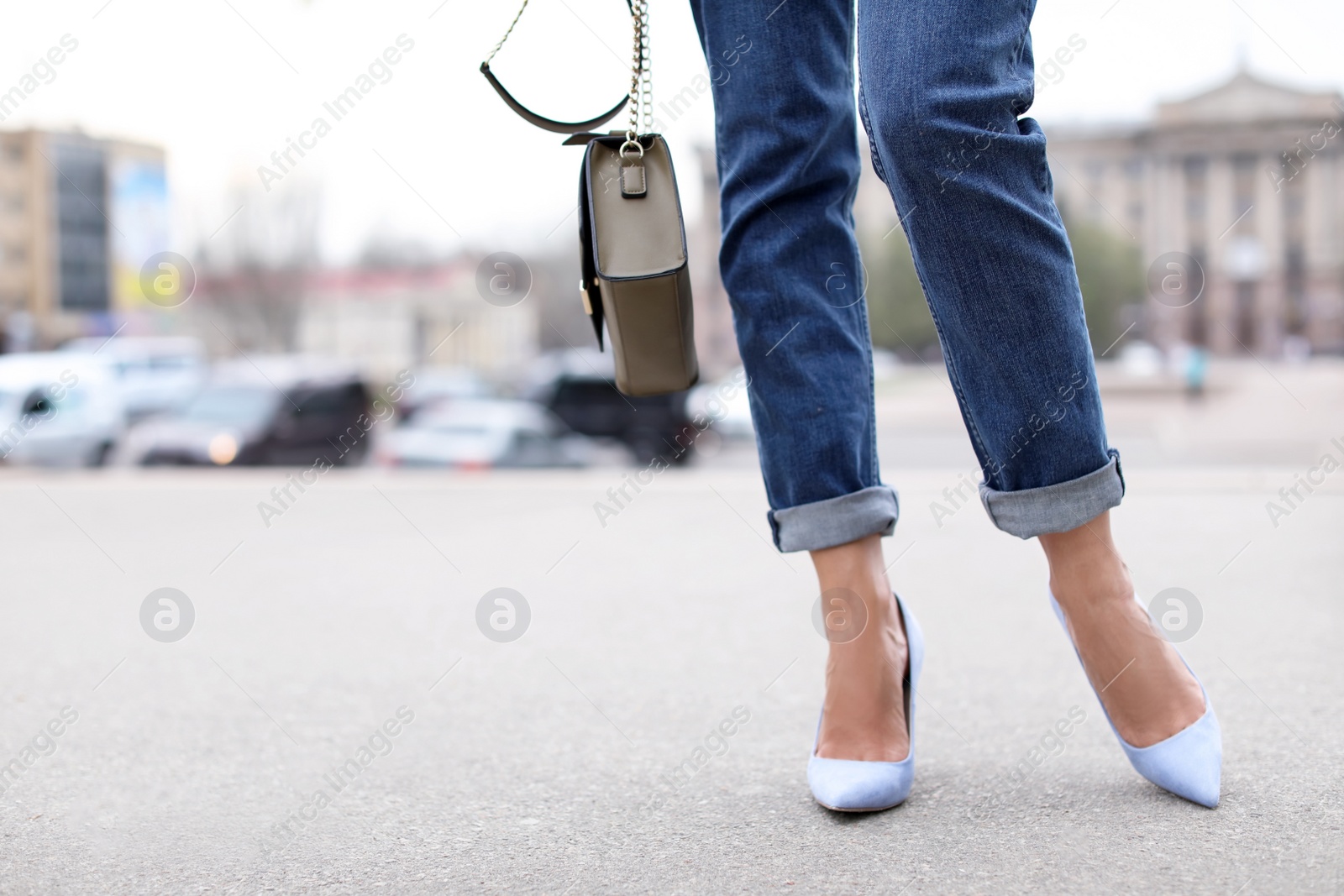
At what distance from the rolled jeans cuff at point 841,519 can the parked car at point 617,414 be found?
1063 cm

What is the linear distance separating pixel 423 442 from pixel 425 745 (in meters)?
9.01

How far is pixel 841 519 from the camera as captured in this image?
0.76m

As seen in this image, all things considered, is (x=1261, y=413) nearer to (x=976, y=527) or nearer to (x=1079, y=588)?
(x=976, y=527)

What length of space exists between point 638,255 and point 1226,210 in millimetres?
27893

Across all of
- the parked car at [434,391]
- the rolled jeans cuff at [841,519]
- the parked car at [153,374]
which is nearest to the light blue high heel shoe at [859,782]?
the rolled jeans cuff at [841,519]

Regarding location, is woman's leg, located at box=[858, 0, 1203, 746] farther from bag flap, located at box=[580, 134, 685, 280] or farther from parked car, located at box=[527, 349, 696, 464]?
parked car, located at box=[527, 349, 696, 464]

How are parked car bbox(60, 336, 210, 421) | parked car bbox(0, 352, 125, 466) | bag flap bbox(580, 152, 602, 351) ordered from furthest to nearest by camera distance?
parked car bbox(60, 336, 210, 421) < parked car bbox(0, 352, 125, 466) < bag flap bbox(580, 152, 602, 351)

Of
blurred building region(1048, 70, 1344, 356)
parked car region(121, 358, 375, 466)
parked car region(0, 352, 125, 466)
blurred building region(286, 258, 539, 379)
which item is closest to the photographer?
parked car region(0, 352, 125, 466)

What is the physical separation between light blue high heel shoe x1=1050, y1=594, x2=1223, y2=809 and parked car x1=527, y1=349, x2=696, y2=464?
10.7 metres

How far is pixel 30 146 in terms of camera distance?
80.8ft

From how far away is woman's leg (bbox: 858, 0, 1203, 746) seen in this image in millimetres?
669

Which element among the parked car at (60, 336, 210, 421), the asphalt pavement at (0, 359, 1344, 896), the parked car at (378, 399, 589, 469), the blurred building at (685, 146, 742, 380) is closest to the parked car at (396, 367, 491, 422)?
the parked car at (60, 336, 210, 421)

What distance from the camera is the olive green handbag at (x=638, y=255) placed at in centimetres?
72

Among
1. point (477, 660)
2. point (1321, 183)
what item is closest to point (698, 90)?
point (477, 660)
